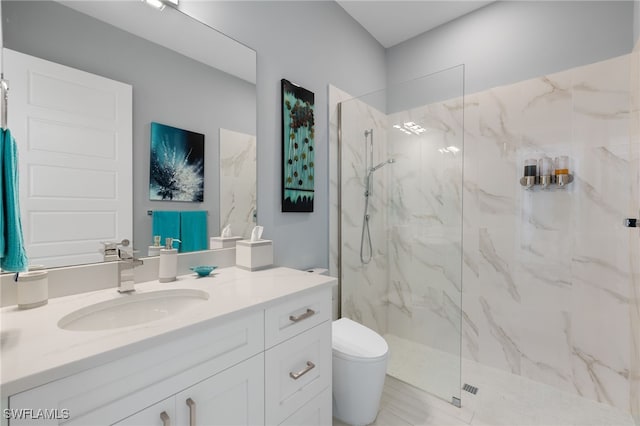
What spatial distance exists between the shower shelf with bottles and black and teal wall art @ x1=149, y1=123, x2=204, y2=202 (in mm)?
2080

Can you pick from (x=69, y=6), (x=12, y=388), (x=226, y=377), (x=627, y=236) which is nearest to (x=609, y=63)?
(x=627, y=236)

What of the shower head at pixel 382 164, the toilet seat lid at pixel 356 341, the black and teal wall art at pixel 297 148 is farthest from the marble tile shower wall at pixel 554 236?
the black and teal wall art at pixel 297 148

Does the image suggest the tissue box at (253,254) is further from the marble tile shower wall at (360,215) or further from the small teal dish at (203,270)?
the marble tile shower wall at (360,215)

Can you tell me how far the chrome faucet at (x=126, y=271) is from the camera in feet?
3.74

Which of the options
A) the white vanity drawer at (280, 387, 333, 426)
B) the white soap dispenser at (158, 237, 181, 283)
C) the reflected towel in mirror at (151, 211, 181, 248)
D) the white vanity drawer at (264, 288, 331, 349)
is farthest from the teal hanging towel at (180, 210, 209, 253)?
the white vanity drawer at (280, 387, 333, 426)

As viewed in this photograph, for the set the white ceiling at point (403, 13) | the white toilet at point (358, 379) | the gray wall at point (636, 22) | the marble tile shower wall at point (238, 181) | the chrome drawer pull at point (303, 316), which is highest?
the white ceiling at point (403, 13)

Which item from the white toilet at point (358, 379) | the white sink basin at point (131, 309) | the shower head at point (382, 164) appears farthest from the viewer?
the shower head at point (382, 164)

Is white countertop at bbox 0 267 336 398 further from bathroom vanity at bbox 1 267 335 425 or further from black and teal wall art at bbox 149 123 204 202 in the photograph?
black and teal wall art at bbox 149 123 204 202

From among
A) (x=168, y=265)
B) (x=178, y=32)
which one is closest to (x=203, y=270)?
(x=168, y=265)

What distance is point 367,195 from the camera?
2.34 meters

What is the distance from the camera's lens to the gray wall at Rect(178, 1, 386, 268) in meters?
1.68

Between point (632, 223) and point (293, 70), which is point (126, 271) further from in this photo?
point (632, 223)

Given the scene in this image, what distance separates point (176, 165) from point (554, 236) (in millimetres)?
2368

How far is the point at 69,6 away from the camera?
1.09m
